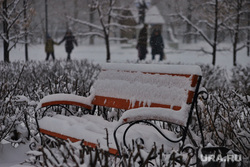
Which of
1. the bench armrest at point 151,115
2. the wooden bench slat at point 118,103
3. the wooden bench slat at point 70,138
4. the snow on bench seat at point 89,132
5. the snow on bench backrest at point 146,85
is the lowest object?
the wooden bench slat at point 70,138

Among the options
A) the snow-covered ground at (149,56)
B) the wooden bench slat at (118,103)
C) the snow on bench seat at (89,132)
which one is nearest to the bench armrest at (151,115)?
the snow on bench seat at (89,132)

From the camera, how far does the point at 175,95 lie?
3113 mm

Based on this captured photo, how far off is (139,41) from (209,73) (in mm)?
6718

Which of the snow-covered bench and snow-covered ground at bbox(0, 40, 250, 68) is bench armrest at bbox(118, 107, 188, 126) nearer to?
the snow-covered bench

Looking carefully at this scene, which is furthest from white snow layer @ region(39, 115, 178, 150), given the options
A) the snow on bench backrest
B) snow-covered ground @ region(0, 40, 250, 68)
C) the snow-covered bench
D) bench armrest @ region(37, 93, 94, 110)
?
snow-covered ground @ region(0, 40, 250, 68)

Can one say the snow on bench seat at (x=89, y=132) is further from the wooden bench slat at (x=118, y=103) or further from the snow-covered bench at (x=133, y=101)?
the wooden bench slat at (x=118, y=103)

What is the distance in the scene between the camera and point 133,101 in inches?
137

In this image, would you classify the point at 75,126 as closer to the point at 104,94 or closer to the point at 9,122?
the point at 104,94

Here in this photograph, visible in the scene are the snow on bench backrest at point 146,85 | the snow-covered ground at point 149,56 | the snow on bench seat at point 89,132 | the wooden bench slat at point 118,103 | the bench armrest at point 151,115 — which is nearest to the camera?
the bench armrest at point 151,115

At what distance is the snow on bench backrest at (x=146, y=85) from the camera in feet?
10.00

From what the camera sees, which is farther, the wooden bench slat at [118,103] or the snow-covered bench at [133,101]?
the wooden bench slat at [118,103]

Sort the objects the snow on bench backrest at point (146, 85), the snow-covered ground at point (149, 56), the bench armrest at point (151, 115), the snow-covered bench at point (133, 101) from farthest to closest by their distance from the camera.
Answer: the snow-covered ground at point (149, 56), the snow on bench backrest at point (146, 85), the snow-covered bench at point (133, 101), the bench armrest at point (151, 115)

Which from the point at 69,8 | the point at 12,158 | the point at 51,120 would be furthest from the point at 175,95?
the point at 69,8

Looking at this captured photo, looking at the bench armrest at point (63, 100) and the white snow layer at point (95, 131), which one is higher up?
the bench armrest at point (63, 100)
